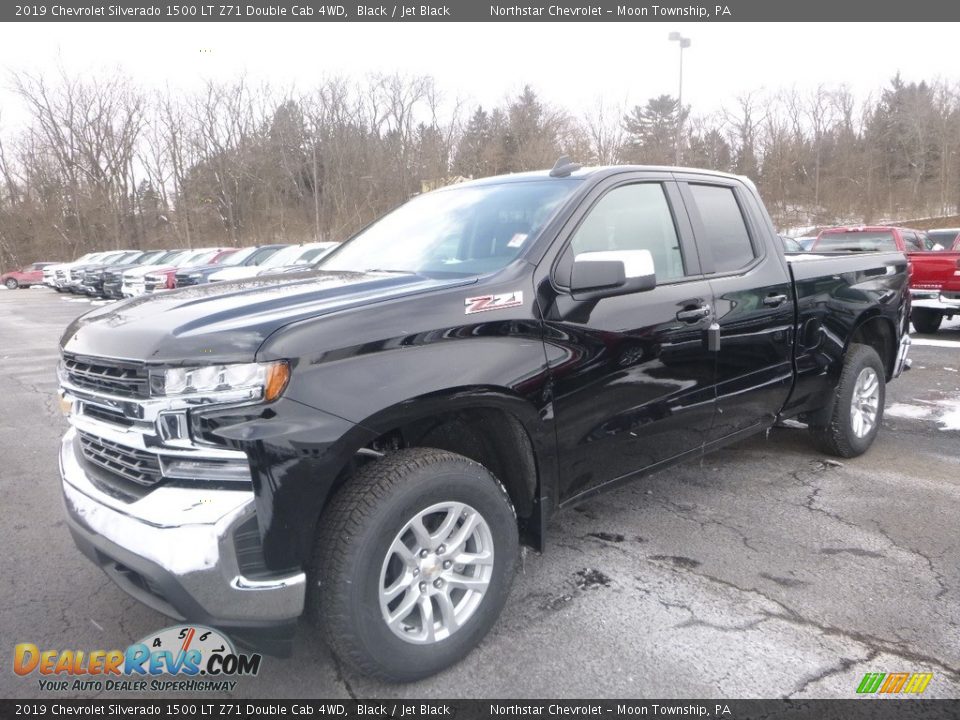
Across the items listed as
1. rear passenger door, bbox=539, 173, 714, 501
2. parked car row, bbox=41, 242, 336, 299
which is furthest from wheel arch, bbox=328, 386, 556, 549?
parked car row, bbox=41, 242, 336, 299

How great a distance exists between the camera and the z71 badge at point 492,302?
258 centimetres

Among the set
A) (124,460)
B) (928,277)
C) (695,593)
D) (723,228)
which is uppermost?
(723,228)

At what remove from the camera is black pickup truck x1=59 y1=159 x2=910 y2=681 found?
83.0 inches

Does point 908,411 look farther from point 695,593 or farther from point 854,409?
point 695,593

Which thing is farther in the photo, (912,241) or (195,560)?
(912,241)

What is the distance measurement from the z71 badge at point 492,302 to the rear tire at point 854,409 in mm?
2916

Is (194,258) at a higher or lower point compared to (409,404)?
higher

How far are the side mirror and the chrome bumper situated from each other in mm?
1502

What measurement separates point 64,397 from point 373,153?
157ft

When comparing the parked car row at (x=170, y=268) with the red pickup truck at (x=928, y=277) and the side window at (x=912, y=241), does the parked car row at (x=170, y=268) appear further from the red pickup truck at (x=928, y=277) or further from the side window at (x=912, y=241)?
the side window at (x=912, y=241)

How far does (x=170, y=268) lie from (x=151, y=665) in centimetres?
2135

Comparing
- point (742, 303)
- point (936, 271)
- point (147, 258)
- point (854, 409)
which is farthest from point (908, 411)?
point (147, 258)

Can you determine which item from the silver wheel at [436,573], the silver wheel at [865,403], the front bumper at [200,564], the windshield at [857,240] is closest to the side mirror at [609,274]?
the silver wheel at [436,573]

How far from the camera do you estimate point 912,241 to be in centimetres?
1343
